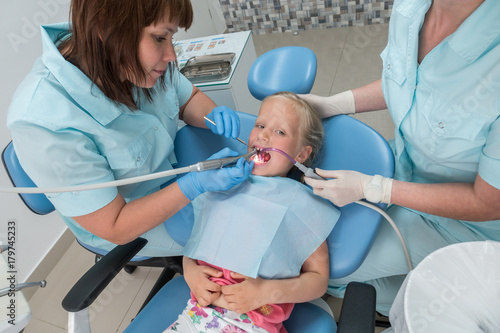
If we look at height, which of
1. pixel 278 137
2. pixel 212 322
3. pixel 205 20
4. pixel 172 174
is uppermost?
pixel 172 174

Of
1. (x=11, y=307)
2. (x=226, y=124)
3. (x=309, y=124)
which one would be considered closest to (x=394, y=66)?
(x=309, y=124)

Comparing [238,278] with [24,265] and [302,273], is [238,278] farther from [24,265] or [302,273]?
[24,265]

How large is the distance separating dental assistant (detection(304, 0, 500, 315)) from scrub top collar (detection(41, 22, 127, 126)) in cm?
68

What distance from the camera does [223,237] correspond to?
120cm

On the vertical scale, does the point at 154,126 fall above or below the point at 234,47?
above

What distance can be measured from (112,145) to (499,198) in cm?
112

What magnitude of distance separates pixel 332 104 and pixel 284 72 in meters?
0.24

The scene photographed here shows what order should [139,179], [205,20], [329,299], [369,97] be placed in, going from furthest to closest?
[205,20], [329,299], [369,97], [139,179]

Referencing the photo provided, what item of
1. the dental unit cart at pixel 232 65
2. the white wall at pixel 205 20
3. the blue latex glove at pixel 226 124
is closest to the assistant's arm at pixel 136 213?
the blue latex glove at pixel 226 124

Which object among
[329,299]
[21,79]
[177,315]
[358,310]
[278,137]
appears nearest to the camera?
[358,310]

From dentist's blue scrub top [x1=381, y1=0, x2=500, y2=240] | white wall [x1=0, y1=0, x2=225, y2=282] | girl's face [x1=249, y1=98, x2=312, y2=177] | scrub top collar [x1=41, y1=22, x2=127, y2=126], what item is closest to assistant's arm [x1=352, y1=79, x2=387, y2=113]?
dentist's blue scrub top [x1=381, y1=0, x2=500, y2=240]

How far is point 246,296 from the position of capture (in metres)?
1.08

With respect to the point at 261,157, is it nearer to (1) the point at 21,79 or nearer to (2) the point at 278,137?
(2) the point at 278,137

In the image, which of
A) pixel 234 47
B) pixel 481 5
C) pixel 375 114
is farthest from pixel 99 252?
pixel 375 114
